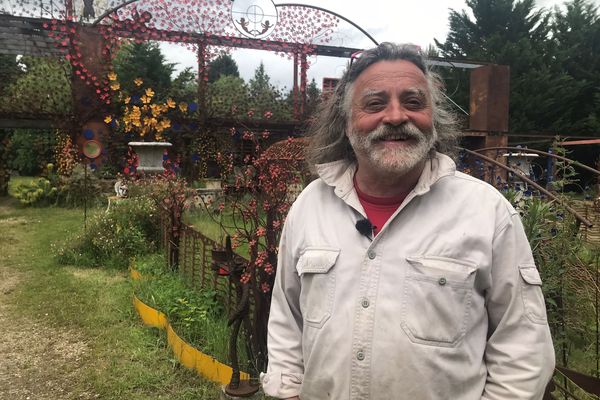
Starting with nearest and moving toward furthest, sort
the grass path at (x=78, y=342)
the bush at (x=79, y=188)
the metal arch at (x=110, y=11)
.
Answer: the grass path at (x=78, y=342), the metal arch at (x=110, y=11), the bush at (x=79, y=188)

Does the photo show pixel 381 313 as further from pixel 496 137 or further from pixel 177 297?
pixel 496 137

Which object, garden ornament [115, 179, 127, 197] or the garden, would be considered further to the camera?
garden ornament [115, 179, 127, 197]

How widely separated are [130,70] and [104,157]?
6.43 metres

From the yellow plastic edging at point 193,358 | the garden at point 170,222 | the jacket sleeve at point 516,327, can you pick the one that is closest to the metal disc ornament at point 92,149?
the garden at point 170,222

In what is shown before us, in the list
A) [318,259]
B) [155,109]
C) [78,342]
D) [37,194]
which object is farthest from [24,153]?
[318,259]

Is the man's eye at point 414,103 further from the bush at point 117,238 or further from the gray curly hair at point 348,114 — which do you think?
the bush at point 117,238

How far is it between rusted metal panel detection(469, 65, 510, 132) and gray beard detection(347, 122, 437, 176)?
10026 millimetres

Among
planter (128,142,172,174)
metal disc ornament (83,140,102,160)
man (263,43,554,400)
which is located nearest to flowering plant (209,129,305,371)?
man (263,43,554,400)

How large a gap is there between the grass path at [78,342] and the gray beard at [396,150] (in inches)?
91.1

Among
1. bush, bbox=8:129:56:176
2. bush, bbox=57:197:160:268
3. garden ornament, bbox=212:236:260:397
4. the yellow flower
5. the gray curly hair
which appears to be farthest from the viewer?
bush, bbox=8:129:56:176

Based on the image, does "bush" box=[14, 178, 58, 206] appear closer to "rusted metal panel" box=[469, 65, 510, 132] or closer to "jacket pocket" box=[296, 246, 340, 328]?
"rusted metal panel" box=[469, 65, 510, 132]

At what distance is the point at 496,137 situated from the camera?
1063cm

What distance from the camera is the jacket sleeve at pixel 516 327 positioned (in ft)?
4.26

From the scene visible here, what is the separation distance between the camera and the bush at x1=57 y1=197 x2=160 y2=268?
660cm
